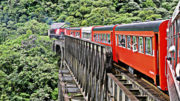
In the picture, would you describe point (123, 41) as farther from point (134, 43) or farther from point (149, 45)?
point (149, 45)

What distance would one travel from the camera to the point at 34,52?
37.2 meters

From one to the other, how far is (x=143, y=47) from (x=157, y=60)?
1545 millimetres

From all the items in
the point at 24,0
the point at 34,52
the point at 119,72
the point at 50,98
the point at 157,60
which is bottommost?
the point at 50,98

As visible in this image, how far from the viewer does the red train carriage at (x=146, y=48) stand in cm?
761

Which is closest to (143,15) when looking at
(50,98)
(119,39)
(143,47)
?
(50,98)

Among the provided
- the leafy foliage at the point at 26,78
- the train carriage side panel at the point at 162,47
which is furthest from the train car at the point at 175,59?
the leafy foliage at the point at 26,78

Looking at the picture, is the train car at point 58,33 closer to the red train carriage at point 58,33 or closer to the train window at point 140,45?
the red train carriage at point 58,33

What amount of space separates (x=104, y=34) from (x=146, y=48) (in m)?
7.49

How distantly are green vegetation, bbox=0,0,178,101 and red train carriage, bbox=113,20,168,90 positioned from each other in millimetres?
4188

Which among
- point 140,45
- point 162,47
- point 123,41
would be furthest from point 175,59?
point 123,41

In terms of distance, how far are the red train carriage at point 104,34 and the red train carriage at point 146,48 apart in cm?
163

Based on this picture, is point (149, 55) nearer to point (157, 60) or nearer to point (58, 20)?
point (157, 60)

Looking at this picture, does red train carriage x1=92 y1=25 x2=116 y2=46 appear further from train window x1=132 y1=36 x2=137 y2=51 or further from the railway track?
the railway track

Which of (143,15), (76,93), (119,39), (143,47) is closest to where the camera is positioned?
(143,47)
